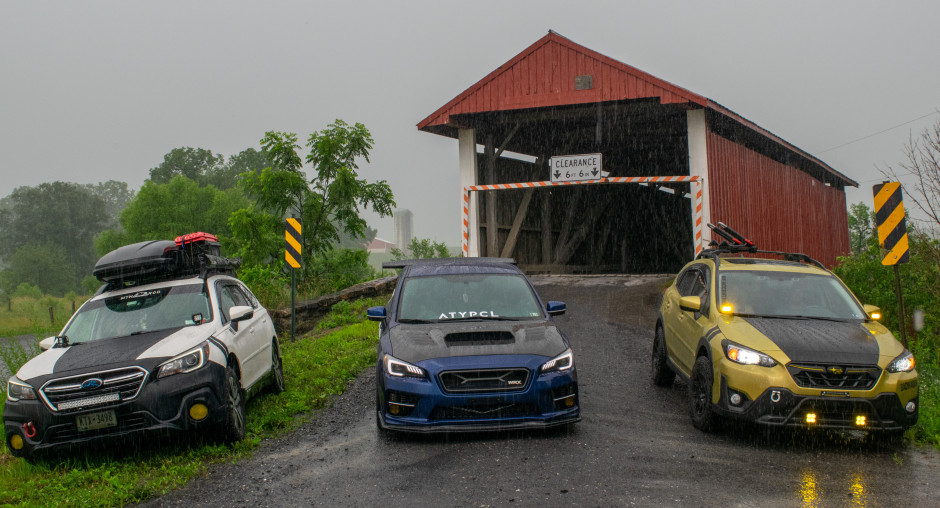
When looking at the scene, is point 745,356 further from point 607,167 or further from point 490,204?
point 607,167

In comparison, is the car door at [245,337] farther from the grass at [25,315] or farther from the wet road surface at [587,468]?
the grass at [25,315]

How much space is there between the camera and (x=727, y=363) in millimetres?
6625

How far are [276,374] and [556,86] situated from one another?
10.9 metres

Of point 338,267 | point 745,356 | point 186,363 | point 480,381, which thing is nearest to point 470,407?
point 480,381

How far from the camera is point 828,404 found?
623 cm

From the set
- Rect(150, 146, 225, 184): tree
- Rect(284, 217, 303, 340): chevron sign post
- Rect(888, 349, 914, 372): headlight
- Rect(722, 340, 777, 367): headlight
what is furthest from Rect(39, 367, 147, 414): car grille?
Rect(150, 146, 225, 184): tree

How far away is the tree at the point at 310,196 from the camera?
20141 millimetres

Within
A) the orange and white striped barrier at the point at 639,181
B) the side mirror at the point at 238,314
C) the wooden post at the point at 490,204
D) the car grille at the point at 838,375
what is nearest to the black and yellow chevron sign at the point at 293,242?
the orange and white striped barrier at the point at 639,181

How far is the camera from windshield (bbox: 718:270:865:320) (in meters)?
7.51

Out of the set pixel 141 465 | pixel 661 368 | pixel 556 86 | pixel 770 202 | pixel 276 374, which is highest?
pixel 556 86

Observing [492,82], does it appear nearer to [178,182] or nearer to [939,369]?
[939,369]

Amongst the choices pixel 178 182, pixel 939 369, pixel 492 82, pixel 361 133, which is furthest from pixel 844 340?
pixel 178 182

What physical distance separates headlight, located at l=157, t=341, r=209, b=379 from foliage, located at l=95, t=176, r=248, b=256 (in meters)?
60.6

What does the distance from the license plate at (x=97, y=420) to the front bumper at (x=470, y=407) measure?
7.38ft
